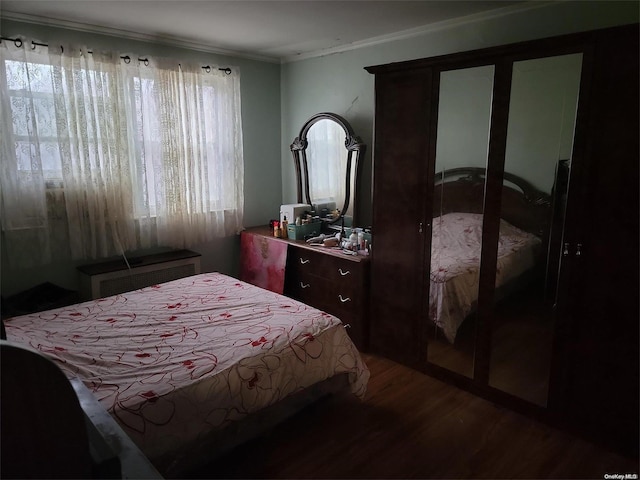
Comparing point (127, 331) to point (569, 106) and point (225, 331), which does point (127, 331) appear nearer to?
point (225, 331)

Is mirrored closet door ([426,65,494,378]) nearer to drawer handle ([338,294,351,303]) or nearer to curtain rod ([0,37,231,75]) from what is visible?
drawer handle ([338,294,351,303])

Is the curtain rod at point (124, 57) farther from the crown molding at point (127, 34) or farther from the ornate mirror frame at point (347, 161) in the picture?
the ornate mirror frame at point (347, 161)

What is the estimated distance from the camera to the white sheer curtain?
2.80 meters

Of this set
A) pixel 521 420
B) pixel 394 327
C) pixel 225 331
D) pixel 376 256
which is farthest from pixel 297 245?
pixel 521 420

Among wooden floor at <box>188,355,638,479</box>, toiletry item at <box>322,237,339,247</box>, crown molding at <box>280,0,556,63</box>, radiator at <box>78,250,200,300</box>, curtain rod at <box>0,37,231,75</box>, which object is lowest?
wooden floor at <box>188,355,638,479</box>

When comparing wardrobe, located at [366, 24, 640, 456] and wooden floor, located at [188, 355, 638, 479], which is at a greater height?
wardrobe, located at [366, 24, 640, 456]

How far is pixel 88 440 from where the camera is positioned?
689 mm

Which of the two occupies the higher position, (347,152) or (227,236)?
(347,152)

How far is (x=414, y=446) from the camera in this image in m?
2.18

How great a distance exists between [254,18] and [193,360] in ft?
7.28

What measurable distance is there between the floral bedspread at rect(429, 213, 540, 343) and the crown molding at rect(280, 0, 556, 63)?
131cm

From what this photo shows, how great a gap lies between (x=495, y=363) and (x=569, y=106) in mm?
1484

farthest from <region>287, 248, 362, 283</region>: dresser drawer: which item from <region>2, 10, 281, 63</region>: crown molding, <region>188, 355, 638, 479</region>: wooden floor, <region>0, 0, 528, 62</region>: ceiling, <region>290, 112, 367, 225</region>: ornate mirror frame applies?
<region>2, 10, 281, 63</region>: crown molding

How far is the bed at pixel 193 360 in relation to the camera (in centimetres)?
168
